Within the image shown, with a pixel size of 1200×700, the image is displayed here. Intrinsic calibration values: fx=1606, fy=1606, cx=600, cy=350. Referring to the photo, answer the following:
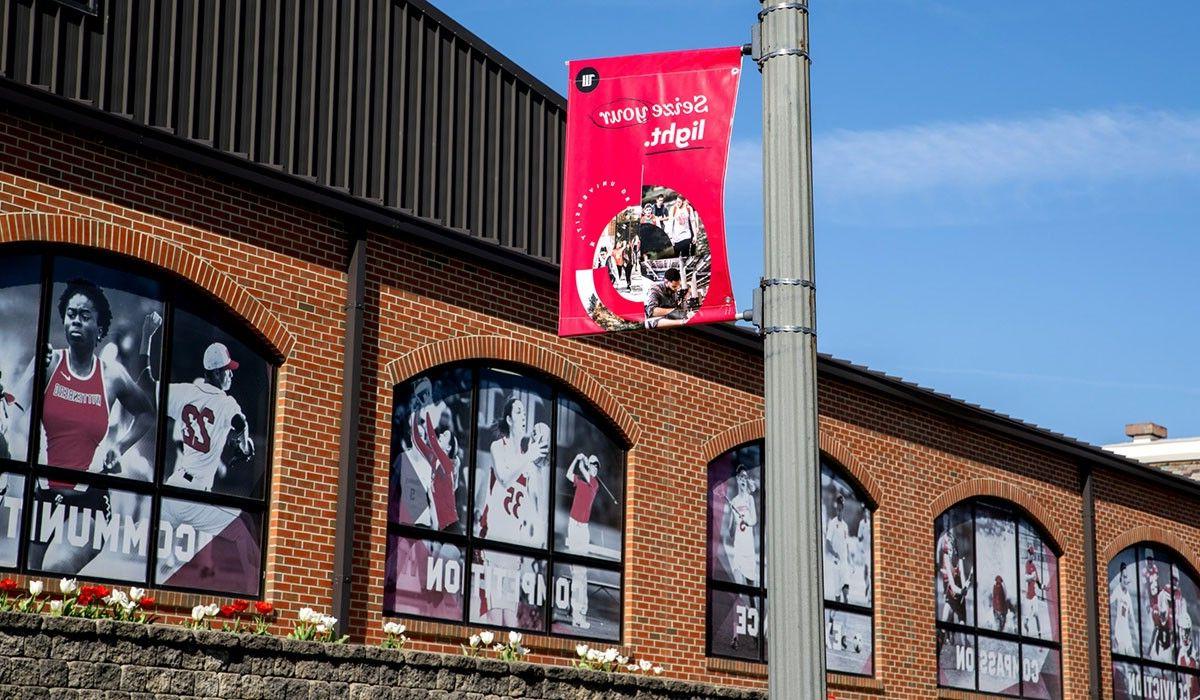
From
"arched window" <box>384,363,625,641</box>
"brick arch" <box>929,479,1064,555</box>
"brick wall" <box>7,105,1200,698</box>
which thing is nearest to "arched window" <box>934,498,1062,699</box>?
"brick arch" <box>929,479,1064,555</box>

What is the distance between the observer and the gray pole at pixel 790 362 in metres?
6.16

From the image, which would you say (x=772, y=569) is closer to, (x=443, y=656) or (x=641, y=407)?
(x=443, y=656)

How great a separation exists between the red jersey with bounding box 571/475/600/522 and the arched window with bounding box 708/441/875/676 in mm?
2172

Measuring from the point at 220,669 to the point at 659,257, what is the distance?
6770 millimetres

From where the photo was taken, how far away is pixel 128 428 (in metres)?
13.6

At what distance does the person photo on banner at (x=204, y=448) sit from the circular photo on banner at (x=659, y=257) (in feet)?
24.2

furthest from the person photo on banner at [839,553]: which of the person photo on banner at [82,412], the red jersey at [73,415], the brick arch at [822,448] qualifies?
the red jersey at [73,415]

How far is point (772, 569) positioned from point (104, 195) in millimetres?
9126

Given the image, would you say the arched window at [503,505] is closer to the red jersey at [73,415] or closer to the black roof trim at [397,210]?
the black roof trim at [397,210]

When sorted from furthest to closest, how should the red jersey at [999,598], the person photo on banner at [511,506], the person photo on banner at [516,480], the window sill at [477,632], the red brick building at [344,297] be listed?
the red jersey at [999,598] < the person photo on banner at [516,480] < the person photo on banner at [511,506] < the window sill at [477,632] < the red brick building at [344,297]

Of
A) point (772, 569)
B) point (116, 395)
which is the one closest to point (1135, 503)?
point (116, 395)

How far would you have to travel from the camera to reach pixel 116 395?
13547mm

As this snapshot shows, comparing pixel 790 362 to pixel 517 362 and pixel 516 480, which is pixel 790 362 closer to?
pixel 516 480

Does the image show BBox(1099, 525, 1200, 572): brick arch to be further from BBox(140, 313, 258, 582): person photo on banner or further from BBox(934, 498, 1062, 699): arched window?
BBox(140, 313, 258, 582): person photo on banner
